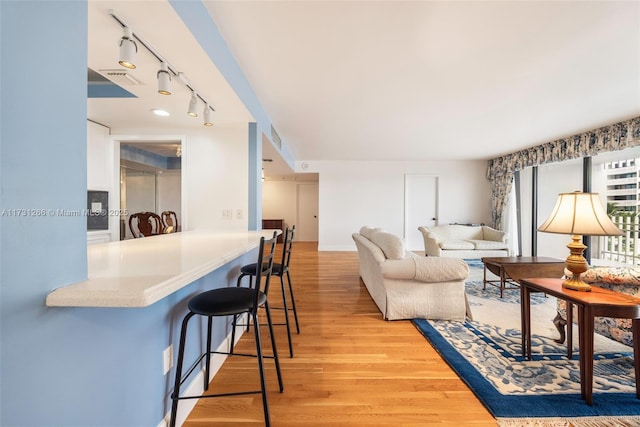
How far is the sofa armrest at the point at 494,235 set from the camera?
560 cm

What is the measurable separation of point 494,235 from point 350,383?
5444 millimetres

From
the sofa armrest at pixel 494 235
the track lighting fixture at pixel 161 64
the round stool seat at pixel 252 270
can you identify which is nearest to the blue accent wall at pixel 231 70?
the track lighting fixture at pixel 161 64

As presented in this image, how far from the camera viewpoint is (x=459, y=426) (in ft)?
4.69

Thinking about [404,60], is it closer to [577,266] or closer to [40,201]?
[577,266]

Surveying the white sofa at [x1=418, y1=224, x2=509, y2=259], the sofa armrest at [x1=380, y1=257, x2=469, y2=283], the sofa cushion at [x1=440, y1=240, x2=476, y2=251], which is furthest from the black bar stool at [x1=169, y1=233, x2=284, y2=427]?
the sofa cushion at [x1=440, y1=240, x2=476, y2=251]

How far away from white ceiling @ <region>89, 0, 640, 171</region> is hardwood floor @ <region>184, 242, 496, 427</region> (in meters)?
2.12

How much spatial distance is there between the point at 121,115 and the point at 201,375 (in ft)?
8.63

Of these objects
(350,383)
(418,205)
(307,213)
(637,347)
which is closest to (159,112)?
(350,383)

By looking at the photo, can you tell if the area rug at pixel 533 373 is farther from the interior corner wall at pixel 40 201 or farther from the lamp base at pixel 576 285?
the interior corner wall at pixel 40 201

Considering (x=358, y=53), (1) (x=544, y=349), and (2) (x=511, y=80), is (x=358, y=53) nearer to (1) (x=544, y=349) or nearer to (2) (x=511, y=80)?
(2) (x=511, y=80)

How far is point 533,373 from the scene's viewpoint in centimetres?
183

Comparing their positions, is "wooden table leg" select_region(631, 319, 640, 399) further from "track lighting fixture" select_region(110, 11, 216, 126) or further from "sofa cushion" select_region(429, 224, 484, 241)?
"sofa cushion" select_region(429, 224, 484, 241)

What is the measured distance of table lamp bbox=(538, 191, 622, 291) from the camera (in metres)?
1.67

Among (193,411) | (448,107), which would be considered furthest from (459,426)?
(448,107)
